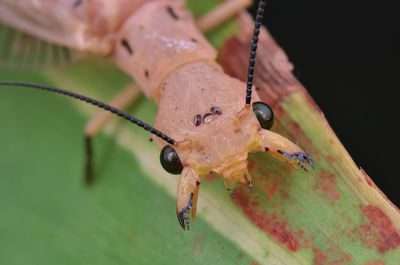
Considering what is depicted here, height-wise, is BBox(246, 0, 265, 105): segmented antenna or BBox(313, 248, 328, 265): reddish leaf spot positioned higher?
BBox(246, 0, 265, 105): segmented antenna

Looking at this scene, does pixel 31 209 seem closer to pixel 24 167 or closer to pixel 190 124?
pixel 24 167

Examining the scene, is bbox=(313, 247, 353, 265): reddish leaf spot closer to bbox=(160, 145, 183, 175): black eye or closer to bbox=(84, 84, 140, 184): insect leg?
bbox=(160, 145, 183, 175): black eye

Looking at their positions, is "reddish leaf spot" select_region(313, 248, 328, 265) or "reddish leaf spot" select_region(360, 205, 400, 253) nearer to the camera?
"reddish leaf spot" select_region(360, 205, 400, 253)

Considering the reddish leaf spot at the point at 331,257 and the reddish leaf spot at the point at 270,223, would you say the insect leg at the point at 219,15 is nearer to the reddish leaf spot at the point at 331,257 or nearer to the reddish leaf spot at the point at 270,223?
the reddish leaf spot at the point at 270,223

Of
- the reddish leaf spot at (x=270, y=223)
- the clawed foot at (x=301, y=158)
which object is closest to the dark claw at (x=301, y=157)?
the clawed foot at (x=301, y=158)

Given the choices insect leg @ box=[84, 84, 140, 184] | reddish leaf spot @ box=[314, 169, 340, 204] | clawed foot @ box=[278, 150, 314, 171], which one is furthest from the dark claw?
insect leg @ box=[84, 84, 140, 184]
